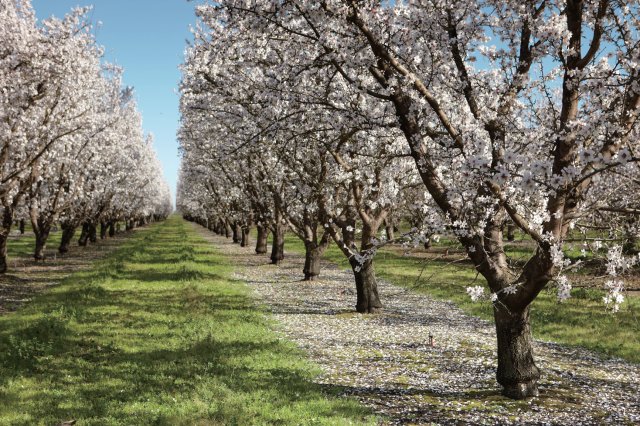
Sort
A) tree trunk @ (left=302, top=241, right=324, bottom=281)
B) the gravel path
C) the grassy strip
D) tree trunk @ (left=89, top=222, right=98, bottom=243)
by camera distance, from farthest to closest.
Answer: tree trunk @ (left=89, top=222, right=98, bottom=243) < tree trunk @ (left=302, top=241, right=324, bottom=281) < the grassy strip < the gravel path

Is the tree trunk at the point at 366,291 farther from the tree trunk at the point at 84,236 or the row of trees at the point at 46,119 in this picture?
the tree trunk at the point at 84,236

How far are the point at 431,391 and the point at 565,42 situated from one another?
850 cm

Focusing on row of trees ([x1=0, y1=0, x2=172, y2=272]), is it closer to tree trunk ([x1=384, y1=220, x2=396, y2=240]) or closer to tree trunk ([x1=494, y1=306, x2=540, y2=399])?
tree trunk ([x1=494, y1=306, x2=540, y2=399])

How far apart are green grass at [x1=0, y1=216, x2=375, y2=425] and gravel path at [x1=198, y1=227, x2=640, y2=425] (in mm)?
1113

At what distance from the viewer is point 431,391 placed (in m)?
13.0

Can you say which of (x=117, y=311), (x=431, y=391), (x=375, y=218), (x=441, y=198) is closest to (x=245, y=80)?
(x=375, y=218)

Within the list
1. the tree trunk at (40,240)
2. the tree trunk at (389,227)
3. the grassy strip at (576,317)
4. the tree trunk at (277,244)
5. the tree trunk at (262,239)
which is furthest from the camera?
the tree trunk at (262,239)

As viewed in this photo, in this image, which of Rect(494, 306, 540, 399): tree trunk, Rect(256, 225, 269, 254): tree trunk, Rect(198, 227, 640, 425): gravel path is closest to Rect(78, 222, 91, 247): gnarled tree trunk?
Rect(256, 225, 269, 254): tree trunk

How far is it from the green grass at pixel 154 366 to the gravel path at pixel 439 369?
111 cm

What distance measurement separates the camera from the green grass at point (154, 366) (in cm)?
1111

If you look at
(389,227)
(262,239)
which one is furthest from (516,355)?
(389,227)

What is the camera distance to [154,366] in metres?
14.4

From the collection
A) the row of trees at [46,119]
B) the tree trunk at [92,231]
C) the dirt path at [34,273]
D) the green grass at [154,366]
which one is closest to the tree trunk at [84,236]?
the tree trunk at [92,231]

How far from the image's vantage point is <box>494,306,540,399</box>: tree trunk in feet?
40.6
